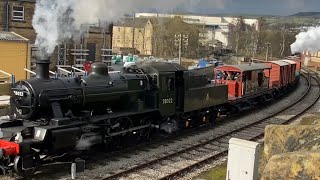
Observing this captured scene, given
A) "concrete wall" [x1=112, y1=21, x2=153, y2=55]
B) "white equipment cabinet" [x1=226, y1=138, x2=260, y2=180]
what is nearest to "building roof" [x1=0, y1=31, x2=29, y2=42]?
"white equipment cabinet" [x1=226, y1=138, x2=260, y2=180]

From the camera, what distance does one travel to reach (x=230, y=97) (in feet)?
76.2

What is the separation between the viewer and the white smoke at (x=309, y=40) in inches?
1400

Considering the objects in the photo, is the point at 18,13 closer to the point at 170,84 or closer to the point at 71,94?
the point at 170,84

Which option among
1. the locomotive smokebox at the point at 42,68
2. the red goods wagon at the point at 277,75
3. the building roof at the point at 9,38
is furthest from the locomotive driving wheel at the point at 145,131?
the building roof at the point at 9,38

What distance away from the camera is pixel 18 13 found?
34.9 metres

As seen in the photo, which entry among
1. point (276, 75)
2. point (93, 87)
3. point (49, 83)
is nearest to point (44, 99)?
point (49, 83)

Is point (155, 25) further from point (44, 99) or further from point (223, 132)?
point (44, 99)

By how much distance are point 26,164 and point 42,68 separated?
2.79 metres

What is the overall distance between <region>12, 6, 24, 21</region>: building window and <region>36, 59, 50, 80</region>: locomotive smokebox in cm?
2468

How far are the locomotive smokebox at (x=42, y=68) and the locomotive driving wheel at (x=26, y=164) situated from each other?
89.2 inches

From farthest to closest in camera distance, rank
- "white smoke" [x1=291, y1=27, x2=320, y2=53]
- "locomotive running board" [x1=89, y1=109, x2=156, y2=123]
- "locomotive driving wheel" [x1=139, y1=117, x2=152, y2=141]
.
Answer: "white smoke" [x1=291, y1=27, x2=320, y2=53]
"locomotive driving wheel" [x1=139, y1=117, x2=152, y2=141]
"locomotive running board" [x1=89, y1=109, x2=156, y2=123]

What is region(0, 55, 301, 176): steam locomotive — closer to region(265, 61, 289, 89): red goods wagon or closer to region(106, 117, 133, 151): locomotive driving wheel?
region(106, 117, 133, 151): locomotive driving wheel

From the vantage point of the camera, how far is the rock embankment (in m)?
7.12

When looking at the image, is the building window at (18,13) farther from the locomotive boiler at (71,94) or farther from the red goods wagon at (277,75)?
the locomotive boiler at (71,94)
